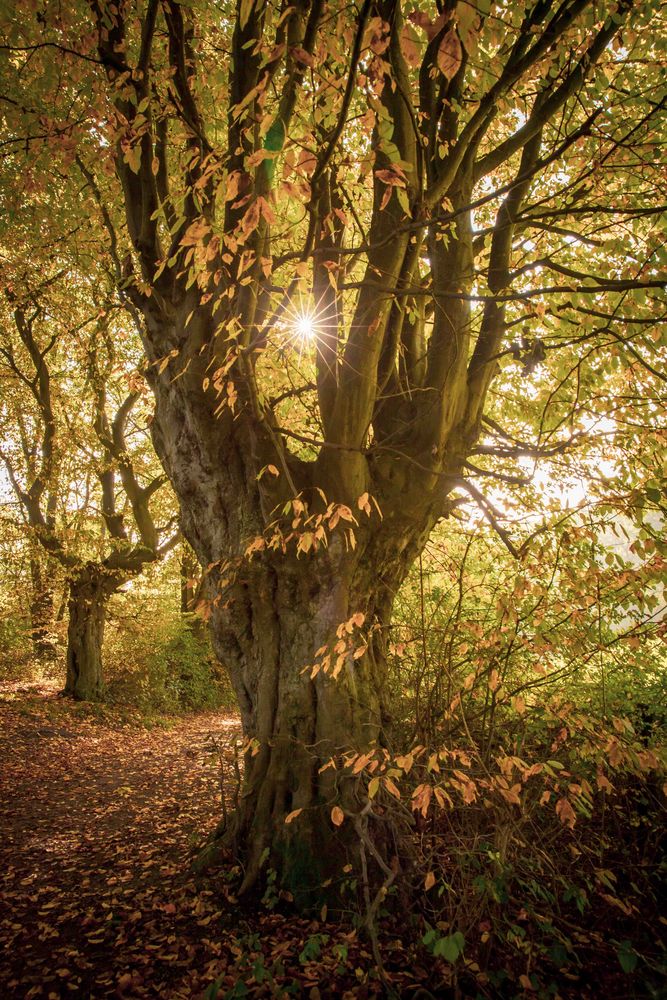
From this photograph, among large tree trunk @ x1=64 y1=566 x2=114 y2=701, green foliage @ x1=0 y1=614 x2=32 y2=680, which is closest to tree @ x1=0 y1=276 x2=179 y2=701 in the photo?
large tree trunk @ x1=64 y1=566 x2=114 y2=701

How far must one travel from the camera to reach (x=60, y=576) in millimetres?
12031

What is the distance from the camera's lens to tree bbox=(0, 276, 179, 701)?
11.6 metres

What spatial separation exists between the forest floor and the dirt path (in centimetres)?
1

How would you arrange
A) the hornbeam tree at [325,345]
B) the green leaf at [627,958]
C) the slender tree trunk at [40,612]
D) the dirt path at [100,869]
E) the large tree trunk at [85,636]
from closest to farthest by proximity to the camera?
1. the green leaf at [627,958]
2. the dirt path at [100,869]
3. the hornbeam tree at [325,345]
4. the large tree trunk at [85,636]
5. the slender tree trunk at [40,612]

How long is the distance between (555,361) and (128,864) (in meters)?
6.61

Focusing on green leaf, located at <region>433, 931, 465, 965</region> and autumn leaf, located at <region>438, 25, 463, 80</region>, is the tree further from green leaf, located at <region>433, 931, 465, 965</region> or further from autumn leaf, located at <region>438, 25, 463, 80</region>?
green leaf, located at <region>433, 931, 465, 965</region>

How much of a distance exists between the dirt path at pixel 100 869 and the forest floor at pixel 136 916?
0.01 meters

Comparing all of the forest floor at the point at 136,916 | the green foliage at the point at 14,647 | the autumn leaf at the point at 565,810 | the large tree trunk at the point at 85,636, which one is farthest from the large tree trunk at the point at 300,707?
the green foliage at the point at 14,647

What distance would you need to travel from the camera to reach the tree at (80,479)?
11.6 meters

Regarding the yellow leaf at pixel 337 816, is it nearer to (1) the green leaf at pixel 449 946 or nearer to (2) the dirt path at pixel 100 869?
(1) the green leaf at pixel 449 946

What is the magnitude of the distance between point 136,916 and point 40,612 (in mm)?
11913

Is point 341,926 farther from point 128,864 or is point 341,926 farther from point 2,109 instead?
point 2,109

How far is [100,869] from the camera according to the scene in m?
4.76

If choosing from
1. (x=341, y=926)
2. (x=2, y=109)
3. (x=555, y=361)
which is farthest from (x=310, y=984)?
(x=2, y=109)
